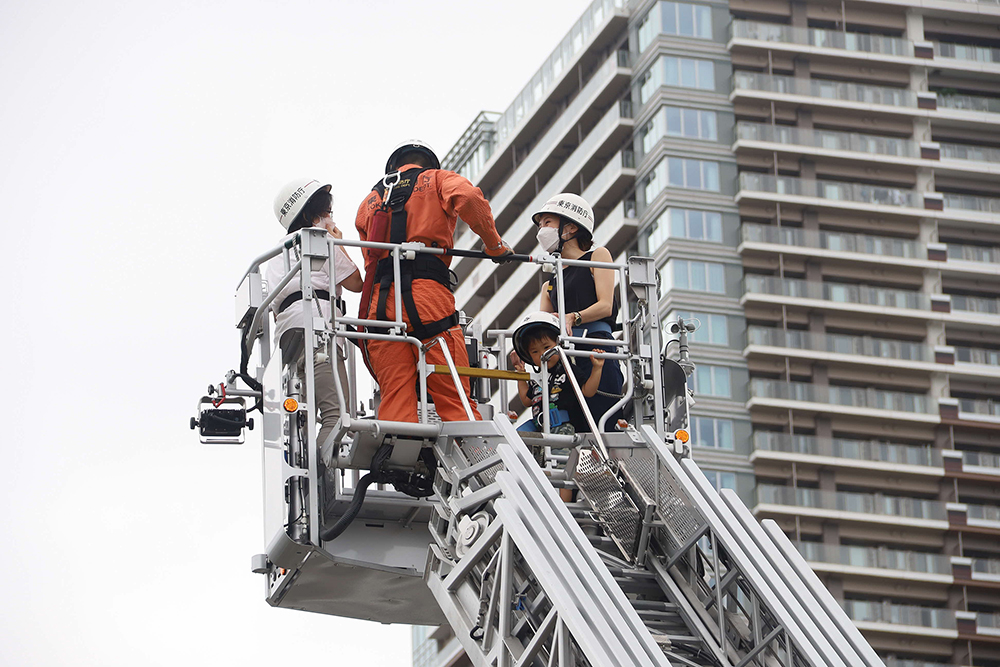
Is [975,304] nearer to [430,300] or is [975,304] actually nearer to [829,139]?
[829,139]

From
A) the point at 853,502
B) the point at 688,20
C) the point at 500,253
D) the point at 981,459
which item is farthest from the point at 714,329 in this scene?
the point at 500,253

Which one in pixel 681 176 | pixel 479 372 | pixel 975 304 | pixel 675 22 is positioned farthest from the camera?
pixel 975 304

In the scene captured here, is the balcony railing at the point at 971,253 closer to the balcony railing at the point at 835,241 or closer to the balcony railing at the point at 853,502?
the balcony railing at the point at 835,241

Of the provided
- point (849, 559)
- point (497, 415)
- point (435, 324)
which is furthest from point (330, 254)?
point (849, 559)

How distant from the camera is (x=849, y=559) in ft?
274

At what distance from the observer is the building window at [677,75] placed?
88875 mm

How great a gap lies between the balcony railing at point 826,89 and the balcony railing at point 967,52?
380 cm

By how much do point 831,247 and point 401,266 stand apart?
78761mm

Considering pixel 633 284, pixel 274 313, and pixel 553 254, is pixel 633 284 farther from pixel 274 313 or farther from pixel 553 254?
pixel 274 313

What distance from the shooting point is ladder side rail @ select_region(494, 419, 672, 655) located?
1032 cm

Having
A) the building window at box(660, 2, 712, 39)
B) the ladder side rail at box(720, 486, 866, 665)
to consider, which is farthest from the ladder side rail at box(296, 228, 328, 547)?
the building window at box(660, 2, 712, 39)

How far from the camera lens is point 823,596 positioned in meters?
11.6

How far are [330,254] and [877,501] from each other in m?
75.5

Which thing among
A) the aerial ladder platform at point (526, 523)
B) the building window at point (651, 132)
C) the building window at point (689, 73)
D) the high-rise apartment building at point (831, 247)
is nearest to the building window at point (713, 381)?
the high-rise apartment building at point (831, 247)
